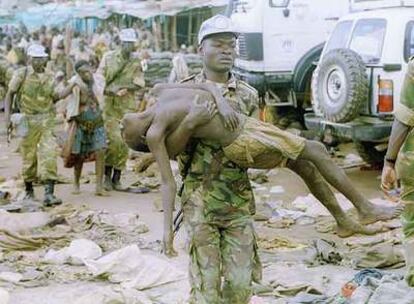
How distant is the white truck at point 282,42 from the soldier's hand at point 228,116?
902 cm

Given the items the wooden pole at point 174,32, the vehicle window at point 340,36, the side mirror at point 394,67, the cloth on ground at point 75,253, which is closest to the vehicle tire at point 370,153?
the vehicle window at point 340,36

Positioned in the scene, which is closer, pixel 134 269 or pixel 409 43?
pixel 134 269

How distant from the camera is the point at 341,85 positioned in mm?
10125

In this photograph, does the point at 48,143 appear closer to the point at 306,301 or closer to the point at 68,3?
the point at 306,301

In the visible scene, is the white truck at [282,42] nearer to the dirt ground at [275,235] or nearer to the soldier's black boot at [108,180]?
the dirt ground at [275,235]

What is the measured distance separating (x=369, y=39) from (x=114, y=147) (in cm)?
324

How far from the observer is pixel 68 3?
77.6 ft

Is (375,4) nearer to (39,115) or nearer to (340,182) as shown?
(39,115)

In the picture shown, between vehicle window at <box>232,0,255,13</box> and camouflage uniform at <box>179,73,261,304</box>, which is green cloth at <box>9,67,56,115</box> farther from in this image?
camouflage uniform at <box>179,73,261,304</box>

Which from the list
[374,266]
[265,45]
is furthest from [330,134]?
[374,266]

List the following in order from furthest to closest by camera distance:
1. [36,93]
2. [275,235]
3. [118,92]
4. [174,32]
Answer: [174,32], [118,92], [36,93], [275,235]

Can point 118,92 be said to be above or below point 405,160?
below

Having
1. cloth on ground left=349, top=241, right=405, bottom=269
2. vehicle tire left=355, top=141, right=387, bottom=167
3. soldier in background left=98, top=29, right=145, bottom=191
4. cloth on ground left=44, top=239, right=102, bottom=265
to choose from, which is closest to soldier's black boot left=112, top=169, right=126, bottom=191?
soldier in background left=98, top=29, right=145, bottom=191

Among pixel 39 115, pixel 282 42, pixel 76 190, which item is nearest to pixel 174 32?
pixel 282 42
